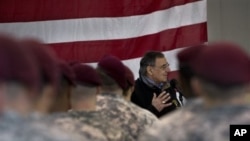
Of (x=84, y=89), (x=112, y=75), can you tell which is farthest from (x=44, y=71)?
(x=112, y=75)

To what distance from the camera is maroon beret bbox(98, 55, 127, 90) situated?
3.04 meters

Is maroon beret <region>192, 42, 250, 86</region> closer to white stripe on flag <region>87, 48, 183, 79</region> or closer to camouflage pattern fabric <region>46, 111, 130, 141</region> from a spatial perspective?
camouflage pattern fabric <region>46, 111, 130, 141</region>

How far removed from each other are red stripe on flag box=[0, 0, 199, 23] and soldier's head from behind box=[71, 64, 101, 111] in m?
2.70

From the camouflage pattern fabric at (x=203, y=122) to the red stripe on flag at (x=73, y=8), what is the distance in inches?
133

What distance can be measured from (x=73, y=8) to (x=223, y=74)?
359cm

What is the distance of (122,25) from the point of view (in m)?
5.34

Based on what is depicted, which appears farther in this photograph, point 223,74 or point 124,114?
point 124,114

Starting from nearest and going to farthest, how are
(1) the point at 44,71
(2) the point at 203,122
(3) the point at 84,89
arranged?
(1) the point at 44,71, (2) the point at 203,122, (3) the point at 84,89

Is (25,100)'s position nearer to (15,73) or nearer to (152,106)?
(15,73)

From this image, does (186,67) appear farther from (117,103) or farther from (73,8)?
(73,8)

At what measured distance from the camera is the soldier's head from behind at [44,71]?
5.75 ft

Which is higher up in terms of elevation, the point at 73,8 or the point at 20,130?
the point at 73,8

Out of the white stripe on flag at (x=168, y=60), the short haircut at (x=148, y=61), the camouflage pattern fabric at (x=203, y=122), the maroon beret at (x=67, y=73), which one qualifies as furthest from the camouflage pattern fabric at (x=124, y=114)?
the white stripe on flag at (x=168, y=60)

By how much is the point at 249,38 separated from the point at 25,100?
5.06 metres
